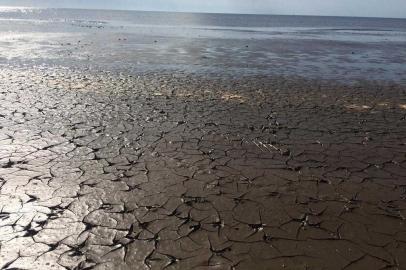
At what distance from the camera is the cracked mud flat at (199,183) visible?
4344mm

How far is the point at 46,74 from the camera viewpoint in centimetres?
1472

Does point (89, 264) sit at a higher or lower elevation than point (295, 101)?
lower

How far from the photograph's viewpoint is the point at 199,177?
20.4 ft

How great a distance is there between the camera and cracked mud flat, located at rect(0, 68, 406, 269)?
4344mm

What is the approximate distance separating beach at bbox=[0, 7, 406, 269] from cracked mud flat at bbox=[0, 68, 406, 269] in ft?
0.08

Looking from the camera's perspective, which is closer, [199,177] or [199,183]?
[199,183]

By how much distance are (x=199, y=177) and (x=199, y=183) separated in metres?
0.22

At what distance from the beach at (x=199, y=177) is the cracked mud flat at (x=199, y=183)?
0.08 ft

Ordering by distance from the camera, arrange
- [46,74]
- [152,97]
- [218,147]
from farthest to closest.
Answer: [46,74]
[152,97]
[218,147]

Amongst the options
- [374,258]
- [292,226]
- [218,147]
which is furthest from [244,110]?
[374,258]

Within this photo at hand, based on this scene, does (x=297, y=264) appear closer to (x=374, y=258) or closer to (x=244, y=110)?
(x=374, y=258)

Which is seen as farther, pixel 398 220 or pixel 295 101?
pixel 295 101

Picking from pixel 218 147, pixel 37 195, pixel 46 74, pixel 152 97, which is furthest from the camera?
pixel 46 74

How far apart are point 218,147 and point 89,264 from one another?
4.02 m
